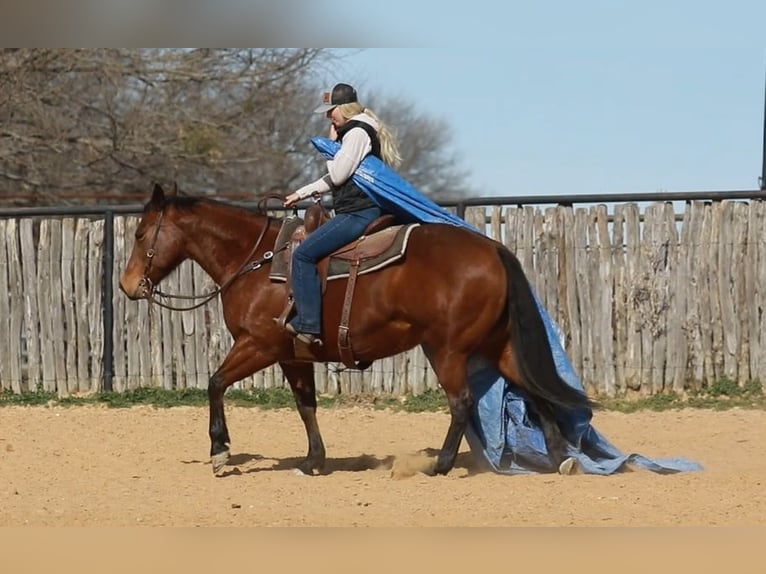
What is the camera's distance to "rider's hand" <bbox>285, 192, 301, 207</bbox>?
8984 millimetres

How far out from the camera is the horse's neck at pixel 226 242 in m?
9.34

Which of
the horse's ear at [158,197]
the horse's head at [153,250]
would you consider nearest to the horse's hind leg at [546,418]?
the horse's head at [153,250]

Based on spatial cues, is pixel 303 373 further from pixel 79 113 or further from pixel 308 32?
pixel 79 113

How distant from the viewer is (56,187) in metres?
20.6

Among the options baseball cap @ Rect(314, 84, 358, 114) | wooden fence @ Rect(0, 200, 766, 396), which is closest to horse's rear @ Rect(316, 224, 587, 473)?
baseball cap @ Rect(314, 84, 358, 114)

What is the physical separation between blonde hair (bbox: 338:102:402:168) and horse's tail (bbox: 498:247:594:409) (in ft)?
3.35

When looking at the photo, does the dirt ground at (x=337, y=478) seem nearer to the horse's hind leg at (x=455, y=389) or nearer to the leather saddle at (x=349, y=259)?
the horse's hind leg at (x=455, y=389)

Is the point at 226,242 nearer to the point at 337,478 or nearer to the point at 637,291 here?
the point at 337,478

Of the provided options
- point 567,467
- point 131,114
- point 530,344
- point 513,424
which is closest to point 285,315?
point 530,344

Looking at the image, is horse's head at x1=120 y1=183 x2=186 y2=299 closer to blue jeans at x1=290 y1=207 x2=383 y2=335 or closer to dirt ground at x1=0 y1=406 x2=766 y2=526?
blue jeans at x1=290 y1=207 x2=383 y2=335

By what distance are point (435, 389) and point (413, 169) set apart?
28.8 meters

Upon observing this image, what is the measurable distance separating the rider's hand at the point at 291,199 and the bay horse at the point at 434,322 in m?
0.41

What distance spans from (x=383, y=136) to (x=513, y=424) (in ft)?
7.66

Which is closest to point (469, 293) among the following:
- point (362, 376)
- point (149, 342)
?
point (362, 376)
